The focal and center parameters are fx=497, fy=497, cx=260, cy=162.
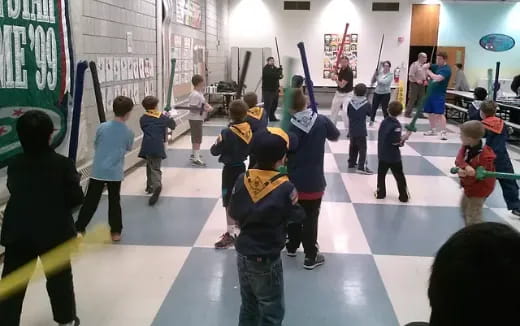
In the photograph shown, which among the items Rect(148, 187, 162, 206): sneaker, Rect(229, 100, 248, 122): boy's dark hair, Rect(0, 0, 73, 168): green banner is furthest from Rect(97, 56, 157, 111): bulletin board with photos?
Rect(229, 100, 248, 122): boy's dark hair

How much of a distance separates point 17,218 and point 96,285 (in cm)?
119

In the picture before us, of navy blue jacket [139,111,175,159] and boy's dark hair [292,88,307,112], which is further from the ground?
boy's dark hair [292,88,307,112]

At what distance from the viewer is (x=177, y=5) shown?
31.8ft

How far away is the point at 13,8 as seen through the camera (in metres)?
3.99

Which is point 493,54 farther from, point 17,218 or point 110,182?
point 17,218

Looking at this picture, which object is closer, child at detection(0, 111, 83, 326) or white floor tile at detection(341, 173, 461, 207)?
child at detection(0, 111, 83, 326)

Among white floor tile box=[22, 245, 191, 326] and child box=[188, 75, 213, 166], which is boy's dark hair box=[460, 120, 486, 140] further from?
child box=[188, 75, 213, 166]

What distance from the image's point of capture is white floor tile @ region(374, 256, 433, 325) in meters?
3.27

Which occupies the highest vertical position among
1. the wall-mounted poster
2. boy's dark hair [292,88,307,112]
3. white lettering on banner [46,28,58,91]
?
the wall-mounted poster

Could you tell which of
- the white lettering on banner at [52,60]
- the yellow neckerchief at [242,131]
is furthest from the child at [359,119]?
the white lettering on banner at [52,60]

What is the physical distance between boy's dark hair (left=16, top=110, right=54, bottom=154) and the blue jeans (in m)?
1.18

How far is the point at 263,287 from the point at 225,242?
6.20ft

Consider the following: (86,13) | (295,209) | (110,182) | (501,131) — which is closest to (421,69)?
(501,131)

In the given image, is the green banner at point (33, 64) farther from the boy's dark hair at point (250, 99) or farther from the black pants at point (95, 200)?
the boy's dark hair at point (250, 99)
